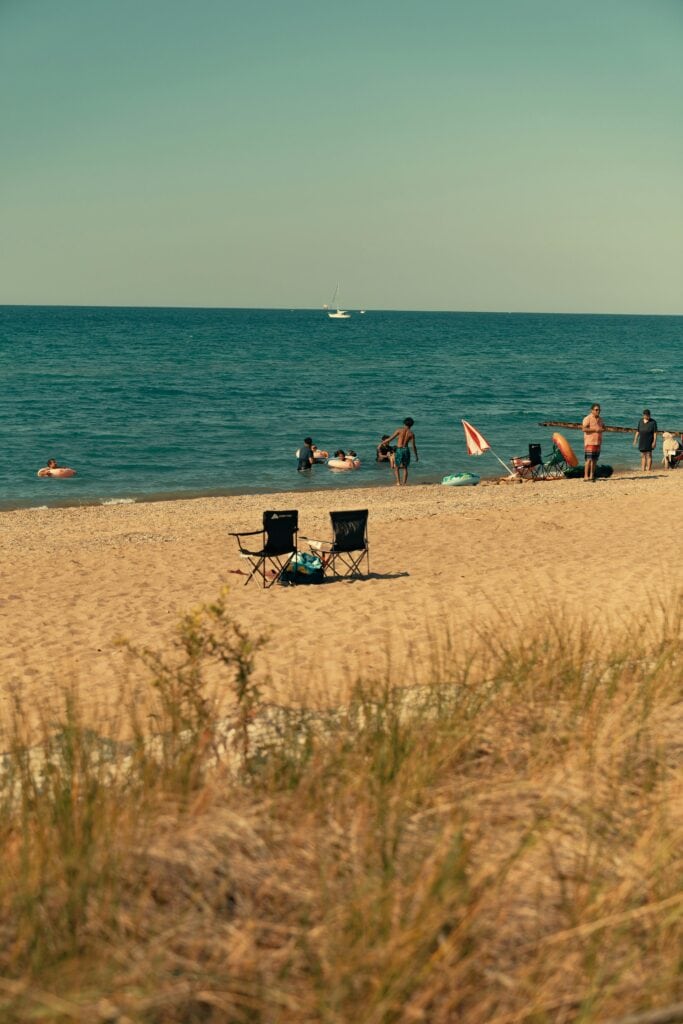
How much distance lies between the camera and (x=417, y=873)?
3018 mm

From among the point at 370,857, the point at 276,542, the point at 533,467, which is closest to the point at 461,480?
the point at 533,467

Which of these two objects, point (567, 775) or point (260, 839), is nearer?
point (260, 839)

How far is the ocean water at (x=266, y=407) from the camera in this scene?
25.5 metres

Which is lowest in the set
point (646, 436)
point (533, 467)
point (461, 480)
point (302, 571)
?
point (302, 571)

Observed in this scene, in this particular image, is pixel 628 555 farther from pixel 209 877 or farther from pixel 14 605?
pixel 209 877

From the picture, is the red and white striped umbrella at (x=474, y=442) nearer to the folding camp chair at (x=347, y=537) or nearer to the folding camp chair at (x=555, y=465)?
the folding camp chair at (x=555, y=465)

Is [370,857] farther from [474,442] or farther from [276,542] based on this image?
[474,442]

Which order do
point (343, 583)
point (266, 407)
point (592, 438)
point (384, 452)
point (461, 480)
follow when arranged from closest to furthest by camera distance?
point (343, 583)
point (592, 438)
point (461, 480)
point (384, 452)
point (266, 407)

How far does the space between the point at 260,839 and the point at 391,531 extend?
464 inches

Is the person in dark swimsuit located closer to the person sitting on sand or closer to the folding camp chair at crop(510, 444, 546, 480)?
the person sitting on sand

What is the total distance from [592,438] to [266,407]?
2370 cm

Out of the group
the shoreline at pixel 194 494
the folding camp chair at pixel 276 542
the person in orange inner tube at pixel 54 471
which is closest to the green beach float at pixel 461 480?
the shoreline at pixel 194 494

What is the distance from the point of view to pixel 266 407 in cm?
4197

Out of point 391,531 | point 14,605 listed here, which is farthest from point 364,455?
point 14,605
